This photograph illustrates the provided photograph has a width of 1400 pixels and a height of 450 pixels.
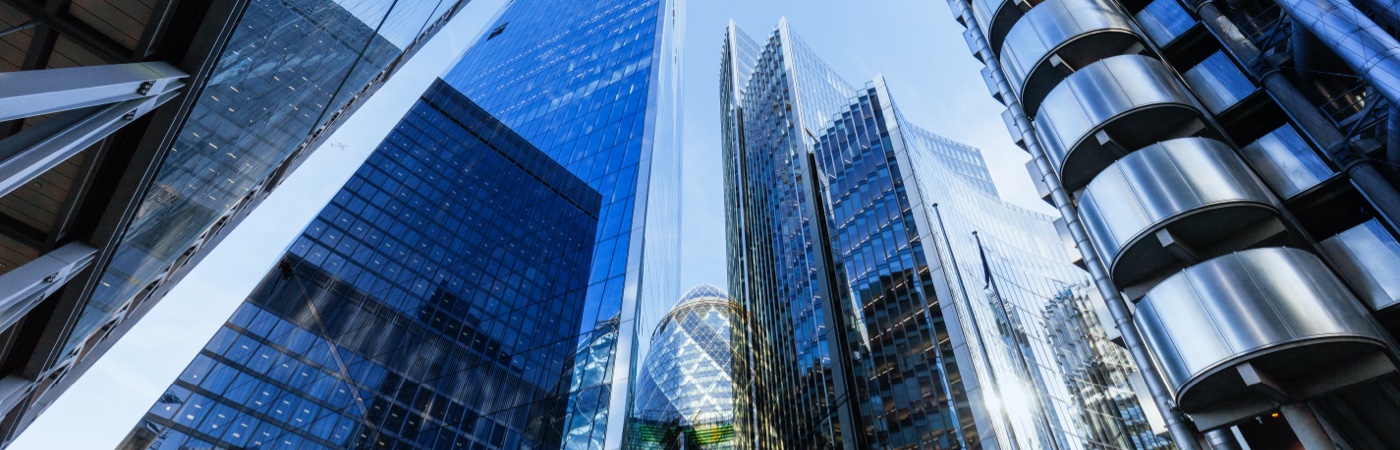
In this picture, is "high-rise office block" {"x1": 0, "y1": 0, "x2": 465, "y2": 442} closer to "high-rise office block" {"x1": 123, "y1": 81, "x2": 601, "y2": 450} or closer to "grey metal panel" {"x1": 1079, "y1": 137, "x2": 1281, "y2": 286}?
"grey metal panel" {"x1": 1079, "y1": 137, "x2": 1281, "y2": 286}

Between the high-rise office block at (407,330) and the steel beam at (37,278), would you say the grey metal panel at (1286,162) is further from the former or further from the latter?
the high-rise office block at (407,330)

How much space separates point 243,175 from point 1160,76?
16912 millimetres

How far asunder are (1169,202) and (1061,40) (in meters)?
4.25

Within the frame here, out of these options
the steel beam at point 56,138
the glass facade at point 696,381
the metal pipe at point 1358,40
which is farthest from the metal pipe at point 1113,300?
the glass facade at point 696,381

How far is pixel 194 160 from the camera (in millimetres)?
8969

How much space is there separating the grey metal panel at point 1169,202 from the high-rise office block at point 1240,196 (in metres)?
0.03

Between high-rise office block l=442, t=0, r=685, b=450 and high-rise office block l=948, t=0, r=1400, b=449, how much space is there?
1894 centimetres

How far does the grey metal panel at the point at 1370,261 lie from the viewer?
25.0ft

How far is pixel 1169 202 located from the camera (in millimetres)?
9156

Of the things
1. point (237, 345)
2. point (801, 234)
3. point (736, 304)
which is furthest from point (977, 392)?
point (736, 304)

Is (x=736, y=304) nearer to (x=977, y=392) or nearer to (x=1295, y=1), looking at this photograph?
(x=977, y=392)

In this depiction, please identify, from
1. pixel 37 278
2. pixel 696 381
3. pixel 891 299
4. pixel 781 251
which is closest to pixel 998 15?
pixel 37 278

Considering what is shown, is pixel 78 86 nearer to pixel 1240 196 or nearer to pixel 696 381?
pixel 1240 196

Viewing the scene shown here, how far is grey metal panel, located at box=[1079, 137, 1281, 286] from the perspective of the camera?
8820 mm
